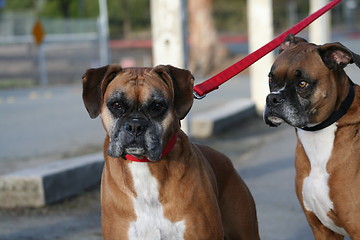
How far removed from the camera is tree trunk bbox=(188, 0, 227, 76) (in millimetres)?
25219

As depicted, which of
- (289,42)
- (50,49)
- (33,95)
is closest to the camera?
(289,42)

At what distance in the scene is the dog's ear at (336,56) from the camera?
4746 mm

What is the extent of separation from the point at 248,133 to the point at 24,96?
1024 cm

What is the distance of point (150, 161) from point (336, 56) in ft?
4.79

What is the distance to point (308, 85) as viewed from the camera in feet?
15.4

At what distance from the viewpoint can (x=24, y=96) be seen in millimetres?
20453

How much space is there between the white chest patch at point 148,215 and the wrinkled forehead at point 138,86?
0.44m

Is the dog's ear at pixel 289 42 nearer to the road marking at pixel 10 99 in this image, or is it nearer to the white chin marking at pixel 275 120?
the white chin marking at pixel 275 120

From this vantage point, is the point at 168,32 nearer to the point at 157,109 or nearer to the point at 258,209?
the point at 258,209

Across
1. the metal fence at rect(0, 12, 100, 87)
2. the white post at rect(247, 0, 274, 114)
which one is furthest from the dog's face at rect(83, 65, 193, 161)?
the metal fence at rect(0, 12, 100, 87)

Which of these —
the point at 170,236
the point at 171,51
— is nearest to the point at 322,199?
the point at 170,236

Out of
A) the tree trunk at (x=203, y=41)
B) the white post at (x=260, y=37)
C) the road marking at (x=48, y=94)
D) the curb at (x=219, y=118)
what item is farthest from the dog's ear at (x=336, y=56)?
the tree trunk at (x=203, y=41)

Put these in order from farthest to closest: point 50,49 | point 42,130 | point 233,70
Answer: point 50,49 → point 42,130 → point 233,70

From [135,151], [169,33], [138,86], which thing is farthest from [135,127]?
[169,33]
